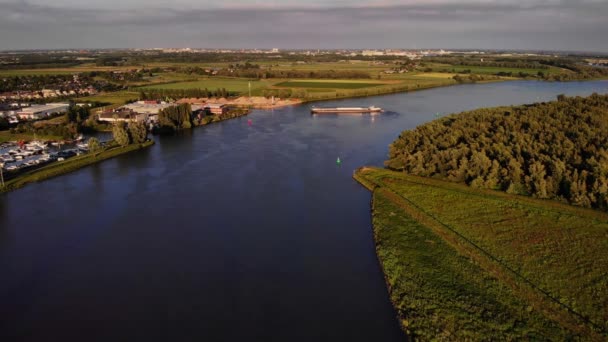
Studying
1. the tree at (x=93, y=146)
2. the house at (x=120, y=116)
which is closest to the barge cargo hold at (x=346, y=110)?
the house at (x=120, y=116)

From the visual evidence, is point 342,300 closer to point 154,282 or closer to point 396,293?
point 396,293

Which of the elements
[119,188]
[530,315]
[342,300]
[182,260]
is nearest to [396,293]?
[342,300]

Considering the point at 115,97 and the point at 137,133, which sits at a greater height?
the point at 115,97

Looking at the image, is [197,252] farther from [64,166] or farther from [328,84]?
[328,84]

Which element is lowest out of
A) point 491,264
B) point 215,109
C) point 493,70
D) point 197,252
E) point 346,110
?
point 197,252

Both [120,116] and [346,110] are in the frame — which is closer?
[120,116]

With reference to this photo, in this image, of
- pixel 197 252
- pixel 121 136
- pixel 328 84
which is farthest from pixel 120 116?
pixel 328 84

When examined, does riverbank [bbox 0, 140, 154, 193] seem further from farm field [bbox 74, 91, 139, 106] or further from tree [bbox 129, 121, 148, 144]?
farm field [bbox 74, 91, 139, 106]
